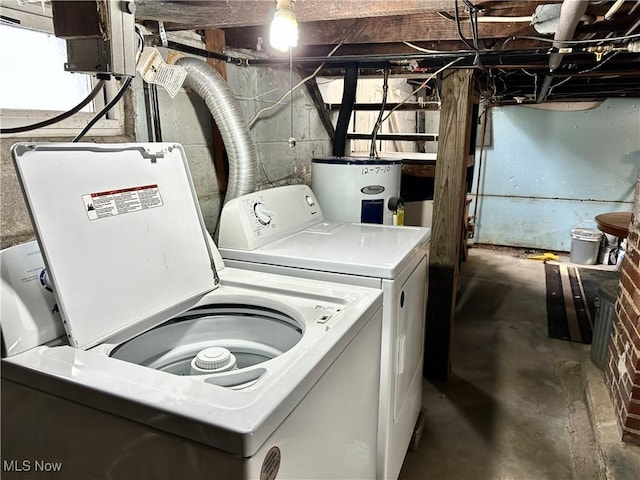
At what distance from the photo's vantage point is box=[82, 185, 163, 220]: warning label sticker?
1.13 meters

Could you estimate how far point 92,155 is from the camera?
1.16m

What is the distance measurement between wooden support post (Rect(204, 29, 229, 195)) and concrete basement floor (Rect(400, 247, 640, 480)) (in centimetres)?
161

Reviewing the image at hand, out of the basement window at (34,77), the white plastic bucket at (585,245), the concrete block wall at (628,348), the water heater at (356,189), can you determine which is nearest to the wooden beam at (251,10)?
the basement window at (34,77)

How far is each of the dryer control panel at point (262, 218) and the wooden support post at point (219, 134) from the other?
24 centimetres

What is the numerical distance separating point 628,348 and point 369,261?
4.83 feet

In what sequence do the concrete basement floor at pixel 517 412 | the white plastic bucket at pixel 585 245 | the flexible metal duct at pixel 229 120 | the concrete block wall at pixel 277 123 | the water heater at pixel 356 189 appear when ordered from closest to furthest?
1. the flexible metal duct at pixel 229 120
2. the concrete basement floor at pixel 517 412
3. the concrete block wall at pixel 277 123
4. the water heater at pixel 356 189
5. the white plastic bucket at pixel 585 245

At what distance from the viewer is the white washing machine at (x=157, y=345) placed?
2.67 feet

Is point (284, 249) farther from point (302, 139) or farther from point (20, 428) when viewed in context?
point (302, 139)

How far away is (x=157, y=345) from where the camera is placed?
132 cm

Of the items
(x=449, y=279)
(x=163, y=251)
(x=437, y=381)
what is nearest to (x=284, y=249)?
(x=163, y=251)

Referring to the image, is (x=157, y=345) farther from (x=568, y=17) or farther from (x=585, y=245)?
(x=585, y=245)

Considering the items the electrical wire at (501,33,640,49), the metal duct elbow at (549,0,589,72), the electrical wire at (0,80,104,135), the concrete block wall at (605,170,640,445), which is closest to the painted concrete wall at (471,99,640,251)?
the concrete block wall at (605,170,640,445)

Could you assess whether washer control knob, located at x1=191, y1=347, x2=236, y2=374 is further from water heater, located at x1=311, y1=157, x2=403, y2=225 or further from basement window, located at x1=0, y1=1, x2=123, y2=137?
water heater, located at x1=311, y1=157, x2=403, y2=225

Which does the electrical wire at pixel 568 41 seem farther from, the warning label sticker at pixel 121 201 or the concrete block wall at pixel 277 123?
the warning label sticker at pixel 121 201
